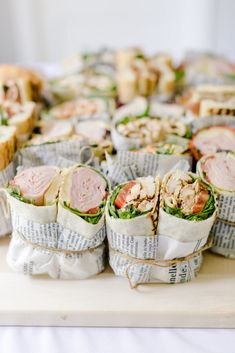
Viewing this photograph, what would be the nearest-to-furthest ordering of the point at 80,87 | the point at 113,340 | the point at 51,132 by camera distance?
the point at 113,340, the point at 51,132, the point at 80,87

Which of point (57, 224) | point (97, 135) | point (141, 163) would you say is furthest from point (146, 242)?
point (97, 135)

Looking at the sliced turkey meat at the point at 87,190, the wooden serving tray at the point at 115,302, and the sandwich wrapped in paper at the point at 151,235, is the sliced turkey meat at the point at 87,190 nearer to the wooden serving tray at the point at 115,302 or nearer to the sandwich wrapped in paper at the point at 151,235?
the sandwich wrapped in paper at the point at 151,235

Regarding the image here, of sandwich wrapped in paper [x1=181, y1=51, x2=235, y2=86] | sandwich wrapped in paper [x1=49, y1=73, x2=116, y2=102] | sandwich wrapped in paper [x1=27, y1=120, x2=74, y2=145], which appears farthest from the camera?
sandwich wrapped in paper [x1=181, y1=51, x2=235, y2=86]

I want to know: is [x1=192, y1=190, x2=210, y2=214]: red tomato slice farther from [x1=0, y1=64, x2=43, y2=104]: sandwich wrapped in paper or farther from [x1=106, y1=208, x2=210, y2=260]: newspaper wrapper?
[x1=0, y1=64, x2=43, y2=104]: sandwich wrapped in paper

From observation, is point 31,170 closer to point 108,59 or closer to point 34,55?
point 108,59

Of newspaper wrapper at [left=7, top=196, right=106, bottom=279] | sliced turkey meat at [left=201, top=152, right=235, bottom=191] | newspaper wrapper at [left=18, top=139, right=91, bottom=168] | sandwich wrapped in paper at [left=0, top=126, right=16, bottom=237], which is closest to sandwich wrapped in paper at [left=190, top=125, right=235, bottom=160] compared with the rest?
sliced turkey meat at [left=201, top=152, right=235, bottom=191]

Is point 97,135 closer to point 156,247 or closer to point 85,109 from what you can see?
point 85,109

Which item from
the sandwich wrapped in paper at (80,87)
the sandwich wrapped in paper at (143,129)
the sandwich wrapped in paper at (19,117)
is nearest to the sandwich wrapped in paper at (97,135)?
the sandwich wrapped in paper at (143,129)
